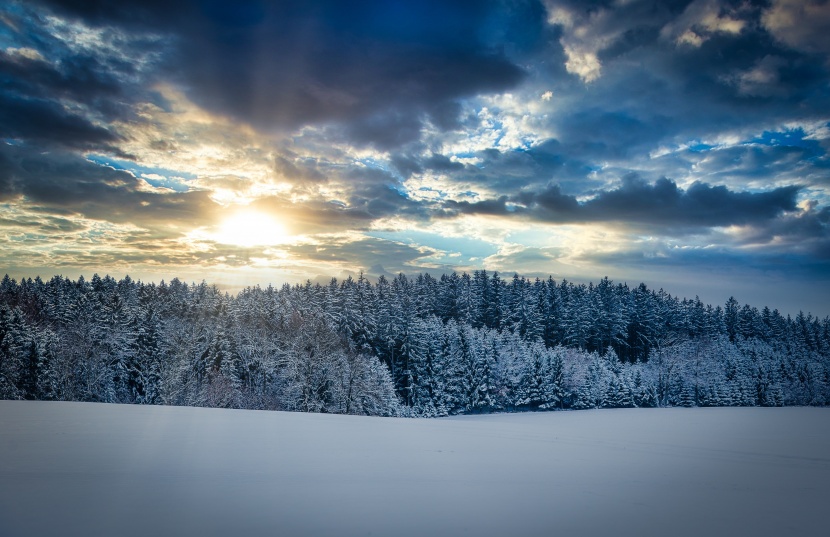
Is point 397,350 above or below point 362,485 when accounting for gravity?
below

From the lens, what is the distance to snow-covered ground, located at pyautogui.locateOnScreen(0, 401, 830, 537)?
20.0 ft

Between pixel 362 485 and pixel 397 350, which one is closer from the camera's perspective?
pixel 362 485

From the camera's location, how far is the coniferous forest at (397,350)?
54.2 m

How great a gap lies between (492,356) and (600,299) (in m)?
47.8

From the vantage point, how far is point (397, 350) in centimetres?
7644

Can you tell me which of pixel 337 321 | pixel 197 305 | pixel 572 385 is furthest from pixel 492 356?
pixel 197 305

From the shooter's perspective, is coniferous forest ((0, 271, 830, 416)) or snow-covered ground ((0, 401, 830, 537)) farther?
coniferous forest ((0, 271, 830, 416))

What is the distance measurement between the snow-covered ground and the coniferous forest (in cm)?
4318

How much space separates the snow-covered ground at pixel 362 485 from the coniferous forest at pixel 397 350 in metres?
43.2

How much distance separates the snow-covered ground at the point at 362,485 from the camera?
6.09 m

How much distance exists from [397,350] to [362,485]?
6910cm

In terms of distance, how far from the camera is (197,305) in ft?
346

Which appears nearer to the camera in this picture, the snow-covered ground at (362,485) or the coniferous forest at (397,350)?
the snow-covered ground at (362,485)

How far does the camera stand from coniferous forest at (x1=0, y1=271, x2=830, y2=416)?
5416 centimetres
